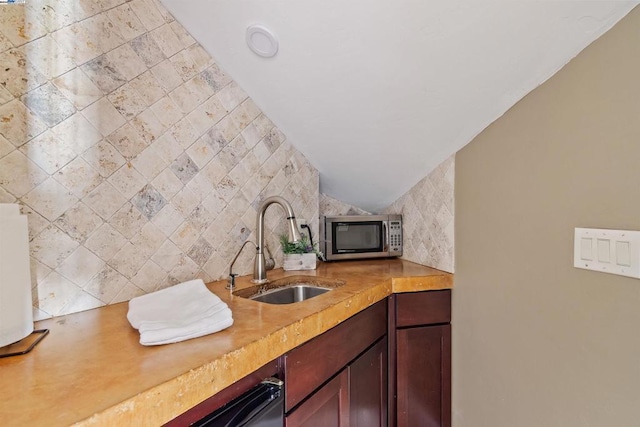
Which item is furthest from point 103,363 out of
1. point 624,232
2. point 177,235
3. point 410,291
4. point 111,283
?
point 624,232

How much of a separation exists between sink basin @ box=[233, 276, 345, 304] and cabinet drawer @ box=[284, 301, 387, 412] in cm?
21

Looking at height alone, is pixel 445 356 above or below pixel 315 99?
below

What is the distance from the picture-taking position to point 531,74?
1055 mm

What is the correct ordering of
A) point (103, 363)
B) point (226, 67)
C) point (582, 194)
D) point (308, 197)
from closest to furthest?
point (103, 363) < point (582, 194) < point (226, 67) < point (308, 197)

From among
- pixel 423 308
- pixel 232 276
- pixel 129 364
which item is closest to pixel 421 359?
pixel 423 308

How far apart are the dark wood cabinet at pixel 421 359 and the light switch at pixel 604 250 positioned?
2.09 feet

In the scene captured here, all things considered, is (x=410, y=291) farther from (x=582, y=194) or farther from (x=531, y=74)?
(x=531, y=74)

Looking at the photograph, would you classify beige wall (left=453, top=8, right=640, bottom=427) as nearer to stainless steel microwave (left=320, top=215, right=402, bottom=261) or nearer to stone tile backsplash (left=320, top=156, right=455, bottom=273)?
stone tile backsplash (left=320, top=156, right=455, bottom=273)

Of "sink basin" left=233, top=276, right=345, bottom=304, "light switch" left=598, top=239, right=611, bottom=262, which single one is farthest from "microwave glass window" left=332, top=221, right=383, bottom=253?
"light switch" left=598, top=239, right=611, bottom=262

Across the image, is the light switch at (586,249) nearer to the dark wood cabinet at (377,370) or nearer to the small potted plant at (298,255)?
the dark wood cabinet at (377,370)

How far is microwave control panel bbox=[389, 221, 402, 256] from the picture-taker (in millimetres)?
1802

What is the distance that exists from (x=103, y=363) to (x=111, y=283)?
1.49 feet

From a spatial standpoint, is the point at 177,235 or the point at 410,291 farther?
the point at 410,291

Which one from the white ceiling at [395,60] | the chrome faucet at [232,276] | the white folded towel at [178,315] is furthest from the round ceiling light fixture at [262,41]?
the white folded towel at [178,315]
